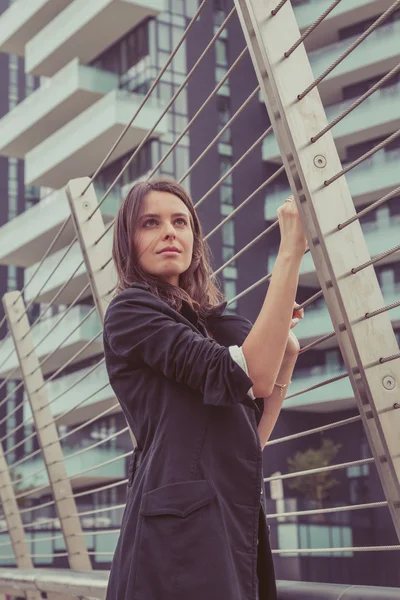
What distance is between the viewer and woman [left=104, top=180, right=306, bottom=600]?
3.76 feet

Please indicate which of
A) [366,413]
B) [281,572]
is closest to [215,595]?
[366,413]

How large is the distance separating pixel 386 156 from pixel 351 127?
1.08m

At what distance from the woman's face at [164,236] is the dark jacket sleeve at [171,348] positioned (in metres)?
0.08

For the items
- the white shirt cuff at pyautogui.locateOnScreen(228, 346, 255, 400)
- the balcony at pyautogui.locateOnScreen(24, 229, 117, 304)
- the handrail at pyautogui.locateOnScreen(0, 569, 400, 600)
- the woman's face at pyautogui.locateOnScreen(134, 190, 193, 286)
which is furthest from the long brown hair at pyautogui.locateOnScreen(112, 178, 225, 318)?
the balcony at pyautogui.locateOnScreen(24, 229, 117, 304)

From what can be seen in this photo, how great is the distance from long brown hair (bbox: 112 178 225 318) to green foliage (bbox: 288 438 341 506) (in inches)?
847

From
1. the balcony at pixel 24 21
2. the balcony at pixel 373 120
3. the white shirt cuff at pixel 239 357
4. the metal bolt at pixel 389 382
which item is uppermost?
the balcony at pixel 24 21

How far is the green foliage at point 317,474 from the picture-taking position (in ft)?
74.4

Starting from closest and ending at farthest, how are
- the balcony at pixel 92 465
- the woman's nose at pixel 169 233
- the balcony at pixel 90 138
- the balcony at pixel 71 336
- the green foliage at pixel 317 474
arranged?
the woman's nose at pixel 169 233, the balcony at pixel 90 138, the balcony at pixel 71 336, the balcony at pixel 92 465, the green foliage at pixel 317 474

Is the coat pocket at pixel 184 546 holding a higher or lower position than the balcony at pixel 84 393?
lower

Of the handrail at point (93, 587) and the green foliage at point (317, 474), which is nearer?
the handrail at point (93, 587)

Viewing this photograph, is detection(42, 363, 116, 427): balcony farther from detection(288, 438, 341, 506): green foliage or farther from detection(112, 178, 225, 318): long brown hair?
detection(112, 178, 225, 318): long brown hair

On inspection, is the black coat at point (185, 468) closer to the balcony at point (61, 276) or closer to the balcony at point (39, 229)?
the balcony at point (61, 276)

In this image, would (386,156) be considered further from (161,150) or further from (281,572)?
(281,572)

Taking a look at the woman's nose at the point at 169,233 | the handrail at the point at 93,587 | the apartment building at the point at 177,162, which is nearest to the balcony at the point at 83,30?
the apartment building at the point at 177,162
